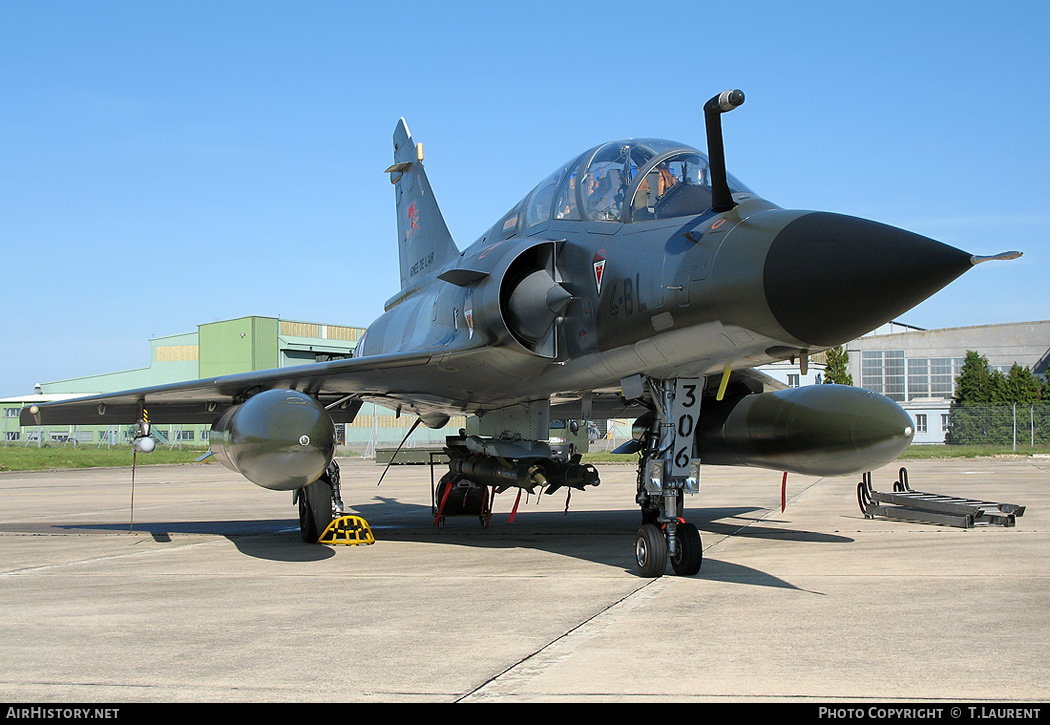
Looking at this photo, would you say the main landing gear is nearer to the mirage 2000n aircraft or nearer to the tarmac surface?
the mirage 2000n aircraft

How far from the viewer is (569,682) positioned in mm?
3869

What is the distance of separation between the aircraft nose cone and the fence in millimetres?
35654

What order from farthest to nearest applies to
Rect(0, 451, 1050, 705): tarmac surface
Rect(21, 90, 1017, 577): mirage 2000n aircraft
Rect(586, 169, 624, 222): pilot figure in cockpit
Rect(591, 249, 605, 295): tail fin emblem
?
Rect(586, 169, 624, 222): pilot figure in cockpit
Rect(591, 249, 605, 295): tail fin emblem
Rect(21, 90, 1017, 577): mirage 2000n aircraft
Rect(0, 451, 1050, 705): tarmac surface

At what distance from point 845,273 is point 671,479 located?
8.60 feet

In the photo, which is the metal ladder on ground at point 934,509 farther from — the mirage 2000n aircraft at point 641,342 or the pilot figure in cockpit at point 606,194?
the pilot figure in cockpit at point 606,194

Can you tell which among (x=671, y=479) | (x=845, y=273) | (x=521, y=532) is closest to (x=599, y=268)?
(x=671, y=479)

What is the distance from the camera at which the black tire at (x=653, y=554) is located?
22.8 ft

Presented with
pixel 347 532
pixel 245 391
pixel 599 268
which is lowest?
pixel 347 532

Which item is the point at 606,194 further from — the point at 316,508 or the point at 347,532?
the point at 347,532

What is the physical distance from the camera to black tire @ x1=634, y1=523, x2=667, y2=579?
→ 22.8ft

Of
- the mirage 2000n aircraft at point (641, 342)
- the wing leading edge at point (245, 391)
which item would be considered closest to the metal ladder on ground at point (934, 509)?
the mirage 2000n aircraft at point (641, 342)

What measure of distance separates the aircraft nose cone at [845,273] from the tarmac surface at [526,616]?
1750 mm

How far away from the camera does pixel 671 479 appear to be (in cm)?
712

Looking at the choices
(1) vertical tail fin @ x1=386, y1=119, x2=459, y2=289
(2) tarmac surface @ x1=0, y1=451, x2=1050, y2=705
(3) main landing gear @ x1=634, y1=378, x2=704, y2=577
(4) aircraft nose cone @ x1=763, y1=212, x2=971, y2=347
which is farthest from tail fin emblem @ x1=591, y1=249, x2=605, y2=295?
(1) vertical tail fin @ x1=386, y1=119, x2=459, y2=289
